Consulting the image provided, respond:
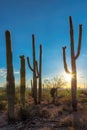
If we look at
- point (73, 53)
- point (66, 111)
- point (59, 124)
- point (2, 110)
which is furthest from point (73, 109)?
point (59, 124)

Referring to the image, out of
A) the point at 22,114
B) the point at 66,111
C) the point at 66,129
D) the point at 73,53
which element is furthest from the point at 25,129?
the point at 73,53

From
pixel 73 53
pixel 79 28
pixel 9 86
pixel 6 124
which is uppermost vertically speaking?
pixel 79 28

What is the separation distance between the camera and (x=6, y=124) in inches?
567

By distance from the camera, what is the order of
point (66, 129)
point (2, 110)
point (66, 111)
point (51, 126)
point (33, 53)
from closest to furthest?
point (66, 129), point (51, 126), point (66, 111), point (2, 110), point (33, 53)

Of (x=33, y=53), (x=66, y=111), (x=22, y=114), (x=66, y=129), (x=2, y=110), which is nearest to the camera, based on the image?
(x=66, y=129)

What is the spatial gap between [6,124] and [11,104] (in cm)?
110

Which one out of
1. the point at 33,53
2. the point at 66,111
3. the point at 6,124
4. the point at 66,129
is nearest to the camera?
the point at 66,129

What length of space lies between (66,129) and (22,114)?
4256 mm

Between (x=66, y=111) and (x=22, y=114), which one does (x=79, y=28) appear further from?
(x=22, y=114)

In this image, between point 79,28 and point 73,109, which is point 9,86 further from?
point 79,28

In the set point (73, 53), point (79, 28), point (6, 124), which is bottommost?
point (6, 124)

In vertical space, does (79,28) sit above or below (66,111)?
above

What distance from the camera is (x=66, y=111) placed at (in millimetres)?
18859

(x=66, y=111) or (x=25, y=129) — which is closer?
(x=25, y=129)
